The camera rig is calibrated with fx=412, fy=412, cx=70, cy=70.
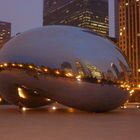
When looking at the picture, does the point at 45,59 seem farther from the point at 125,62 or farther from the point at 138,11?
the point at 138,11

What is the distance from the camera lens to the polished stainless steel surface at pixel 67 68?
692 inches

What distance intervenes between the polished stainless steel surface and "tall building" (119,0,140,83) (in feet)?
403

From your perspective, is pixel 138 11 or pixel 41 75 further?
pixel 138 11

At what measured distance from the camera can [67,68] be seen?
17.5 metres

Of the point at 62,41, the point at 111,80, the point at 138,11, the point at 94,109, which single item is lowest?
the point at 94,109

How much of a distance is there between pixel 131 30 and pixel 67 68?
132 meters

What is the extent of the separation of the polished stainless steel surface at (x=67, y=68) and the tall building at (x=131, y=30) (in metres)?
123

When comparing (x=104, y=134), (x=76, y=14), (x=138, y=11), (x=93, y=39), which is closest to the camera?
(x=104, y=134)

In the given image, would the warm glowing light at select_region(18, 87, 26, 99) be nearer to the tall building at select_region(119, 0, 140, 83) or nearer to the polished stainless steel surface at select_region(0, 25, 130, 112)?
the polished stainless steel surface at select_region(0, 25, 130, 112)

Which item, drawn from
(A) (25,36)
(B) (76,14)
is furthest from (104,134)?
(B) (76,14)

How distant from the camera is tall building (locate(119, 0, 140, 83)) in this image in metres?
144

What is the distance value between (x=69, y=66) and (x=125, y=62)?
3044 millimetres

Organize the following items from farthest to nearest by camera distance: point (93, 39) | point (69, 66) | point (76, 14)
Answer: point (76, 14) → point (93, 39) → point (69, 66)

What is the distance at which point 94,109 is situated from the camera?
18781mm
